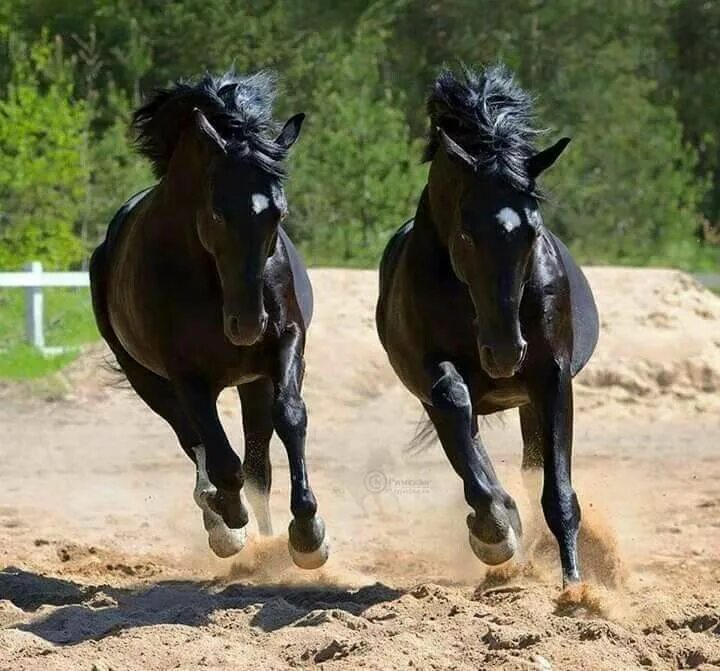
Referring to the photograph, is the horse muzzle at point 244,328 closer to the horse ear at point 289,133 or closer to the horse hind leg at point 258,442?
the horse ear at point 289,133

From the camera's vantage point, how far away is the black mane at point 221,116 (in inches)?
246

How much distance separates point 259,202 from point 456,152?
0.87 metres

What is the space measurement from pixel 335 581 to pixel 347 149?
64.5 feet

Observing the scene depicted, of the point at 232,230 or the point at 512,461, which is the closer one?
the point at 232,230

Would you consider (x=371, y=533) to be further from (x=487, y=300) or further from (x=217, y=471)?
(x=487, y=300)

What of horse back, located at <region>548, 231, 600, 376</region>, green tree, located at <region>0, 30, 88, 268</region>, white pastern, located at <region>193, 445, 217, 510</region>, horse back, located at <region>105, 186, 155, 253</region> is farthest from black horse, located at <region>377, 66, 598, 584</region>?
green tree, located at <region>0, 30, 88, 268</region>

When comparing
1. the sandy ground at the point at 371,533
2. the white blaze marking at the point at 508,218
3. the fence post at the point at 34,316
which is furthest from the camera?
the fence post at the point at 34,316

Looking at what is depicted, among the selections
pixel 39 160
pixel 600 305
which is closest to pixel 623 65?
pixel 39 160

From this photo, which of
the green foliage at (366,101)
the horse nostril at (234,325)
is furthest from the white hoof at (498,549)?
the green foliage at (366,101)

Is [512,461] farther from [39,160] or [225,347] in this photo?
[39,160]

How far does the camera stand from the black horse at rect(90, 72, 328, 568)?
609 centimetres

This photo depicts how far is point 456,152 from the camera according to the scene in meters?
6.01

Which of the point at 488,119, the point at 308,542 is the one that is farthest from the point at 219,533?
the point at 488,119

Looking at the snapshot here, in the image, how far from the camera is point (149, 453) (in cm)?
1227
